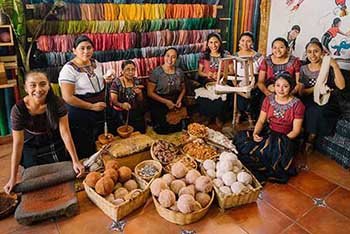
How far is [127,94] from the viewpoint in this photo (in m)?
3.00

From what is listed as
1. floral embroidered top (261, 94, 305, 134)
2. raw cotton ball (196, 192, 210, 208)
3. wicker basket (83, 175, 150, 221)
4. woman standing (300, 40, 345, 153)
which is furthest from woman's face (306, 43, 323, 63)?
wicker basket (83, 175, 150, 221)

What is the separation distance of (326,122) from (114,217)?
205 cm

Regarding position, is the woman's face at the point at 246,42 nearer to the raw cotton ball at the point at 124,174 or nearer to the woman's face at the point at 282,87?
the woman's face at the point at 282,87

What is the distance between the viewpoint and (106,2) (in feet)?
10.3

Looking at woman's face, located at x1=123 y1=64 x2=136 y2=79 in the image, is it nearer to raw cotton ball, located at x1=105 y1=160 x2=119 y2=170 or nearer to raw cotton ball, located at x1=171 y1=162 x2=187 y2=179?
raw cotton ball, located at x1=105 y1=160 x2=119 y2=170

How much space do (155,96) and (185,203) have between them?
1.51m

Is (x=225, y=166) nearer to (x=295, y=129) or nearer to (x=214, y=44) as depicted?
(x=295, y=129)

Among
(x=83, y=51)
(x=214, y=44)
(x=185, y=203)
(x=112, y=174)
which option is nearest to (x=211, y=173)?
(x=185, y=203)

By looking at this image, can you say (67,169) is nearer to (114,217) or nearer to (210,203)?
(114,217)

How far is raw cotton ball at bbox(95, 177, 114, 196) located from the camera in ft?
6.84

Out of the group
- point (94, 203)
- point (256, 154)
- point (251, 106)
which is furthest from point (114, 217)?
point (251, 106)

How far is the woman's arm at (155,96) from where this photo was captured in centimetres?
323

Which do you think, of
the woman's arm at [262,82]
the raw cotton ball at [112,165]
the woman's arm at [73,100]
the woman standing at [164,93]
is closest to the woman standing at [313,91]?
the woman's arm at [262,82]

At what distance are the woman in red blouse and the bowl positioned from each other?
991 millimetres
